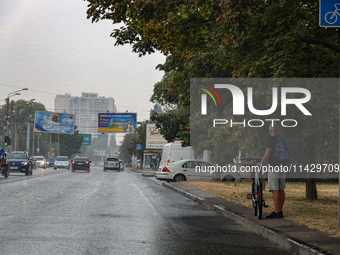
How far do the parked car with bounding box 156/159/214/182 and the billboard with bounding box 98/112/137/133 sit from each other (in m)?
33.3

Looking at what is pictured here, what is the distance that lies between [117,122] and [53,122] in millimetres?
9291

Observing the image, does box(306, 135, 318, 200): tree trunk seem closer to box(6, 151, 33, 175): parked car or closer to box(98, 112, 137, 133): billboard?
box(6, 151, 33, 175): parked car

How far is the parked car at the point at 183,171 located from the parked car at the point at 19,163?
1110 centimetres

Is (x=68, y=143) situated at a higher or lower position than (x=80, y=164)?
higher

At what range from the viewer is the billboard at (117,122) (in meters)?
59.8

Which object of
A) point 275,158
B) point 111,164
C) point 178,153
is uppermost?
point 178,153

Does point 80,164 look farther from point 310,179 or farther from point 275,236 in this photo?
point 275,236

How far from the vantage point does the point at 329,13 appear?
328 inches

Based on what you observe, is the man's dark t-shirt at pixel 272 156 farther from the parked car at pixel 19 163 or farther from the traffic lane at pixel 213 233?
the parked car at pixel 19 163

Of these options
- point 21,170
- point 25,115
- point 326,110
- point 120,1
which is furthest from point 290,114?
point 25,115

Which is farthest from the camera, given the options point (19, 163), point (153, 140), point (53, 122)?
point (153, 140)

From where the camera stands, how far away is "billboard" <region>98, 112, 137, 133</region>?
196 ft

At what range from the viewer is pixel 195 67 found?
15641 millimetres

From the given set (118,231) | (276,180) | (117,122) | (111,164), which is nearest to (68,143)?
(117,122)
